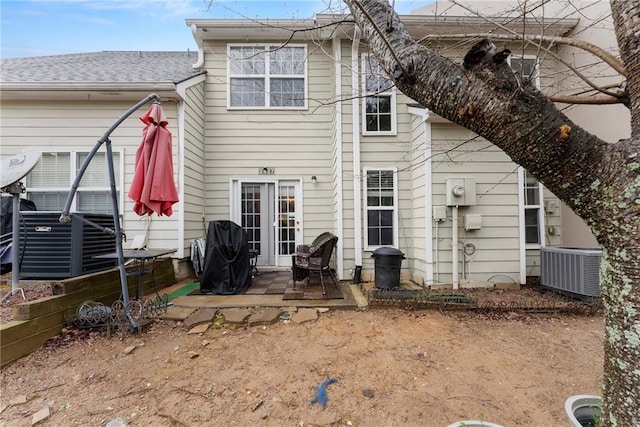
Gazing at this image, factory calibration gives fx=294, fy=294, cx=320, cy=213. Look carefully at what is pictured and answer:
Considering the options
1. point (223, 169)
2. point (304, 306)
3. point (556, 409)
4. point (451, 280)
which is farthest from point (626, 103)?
point (223, 169)

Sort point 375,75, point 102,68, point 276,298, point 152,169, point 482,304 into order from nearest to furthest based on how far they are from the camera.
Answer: point 375,75, point 152,169, point 482,304, point 276,298, point 102,68

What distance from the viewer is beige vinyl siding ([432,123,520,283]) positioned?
16.9ft

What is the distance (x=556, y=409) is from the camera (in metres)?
2.17

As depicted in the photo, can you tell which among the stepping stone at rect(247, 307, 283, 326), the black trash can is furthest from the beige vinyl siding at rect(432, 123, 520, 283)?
the stepping stone at rect(247, 307, 283, 326)

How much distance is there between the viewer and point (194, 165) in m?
6.25

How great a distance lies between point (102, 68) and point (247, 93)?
3.25 m

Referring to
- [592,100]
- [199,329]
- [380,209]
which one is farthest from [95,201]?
[592,100]

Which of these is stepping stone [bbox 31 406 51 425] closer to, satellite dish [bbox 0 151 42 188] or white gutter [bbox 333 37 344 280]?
satellite dish [bbox 0 151 42 188]

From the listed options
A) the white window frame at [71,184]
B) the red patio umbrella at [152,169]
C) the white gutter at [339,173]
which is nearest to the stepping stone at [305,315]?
the white gutter at [339,173]

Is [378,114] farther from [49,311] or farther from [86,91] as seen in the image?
[49,311]

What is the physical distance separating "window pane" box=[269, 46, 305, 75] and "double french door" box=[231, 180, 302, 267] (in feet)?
8.43

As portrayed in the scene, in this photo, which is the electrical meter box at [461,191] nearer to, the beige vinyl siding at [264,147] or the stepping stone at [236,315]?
the beige vinyl siding at [264,147]

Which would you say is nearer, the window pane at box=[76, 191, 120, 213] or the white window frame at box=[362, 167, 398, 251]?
the window pane at box=[76, 191, 120, 213]

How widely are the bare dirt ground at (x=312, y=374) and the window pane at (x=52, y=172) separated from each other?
3880 millimetres
